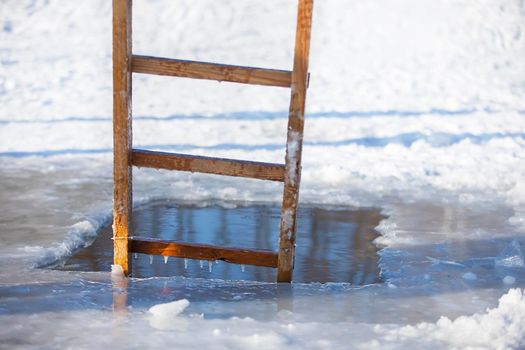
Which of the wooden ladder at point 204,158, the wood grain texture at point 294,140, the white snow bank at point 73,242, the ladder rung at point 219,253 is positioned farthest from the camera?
the white snow bank at point 73,242

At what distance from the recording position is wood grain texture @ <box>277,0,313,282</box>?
590 cm

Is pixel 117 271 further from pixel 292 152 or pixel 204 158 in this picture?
pixel 292 152

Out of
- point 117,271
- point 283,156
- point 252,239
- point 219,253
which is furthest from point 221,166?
point 283,156

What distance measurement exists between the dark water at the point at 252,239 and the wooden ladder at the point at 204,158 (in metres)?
0.46

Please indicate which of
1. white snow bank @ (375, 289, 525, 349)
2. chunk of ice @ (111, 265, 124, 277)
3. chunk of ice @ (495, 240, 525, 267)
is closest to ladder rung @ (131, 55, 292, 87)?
chunk of ice @ (111, 265, 124, 277)

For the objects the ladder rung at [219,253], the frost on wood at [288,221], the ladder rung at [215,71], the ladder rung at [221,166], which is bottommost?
the ladder rung at [219,253]

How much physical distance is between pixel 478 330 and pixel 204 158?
212 centimetres

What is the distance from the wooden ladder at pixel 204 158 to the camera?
19.9ft

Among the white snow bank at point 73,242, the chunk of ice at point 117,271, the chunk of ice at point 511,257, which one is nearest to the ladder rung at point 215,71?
the chunk of ice at point 117,271

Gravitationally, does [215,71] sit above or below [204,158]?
above

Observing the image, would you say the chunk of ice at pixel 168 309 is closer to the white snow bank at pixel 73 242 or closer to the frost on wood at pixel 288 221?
the frost on wood at pixel 288 221

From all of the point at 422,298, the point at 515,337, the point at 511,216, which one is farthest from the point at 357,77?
the point at 515,337

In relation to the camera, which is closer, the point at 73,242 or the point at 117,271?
the point at 117,271

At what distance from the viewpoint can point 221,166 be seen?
6.27 meters
